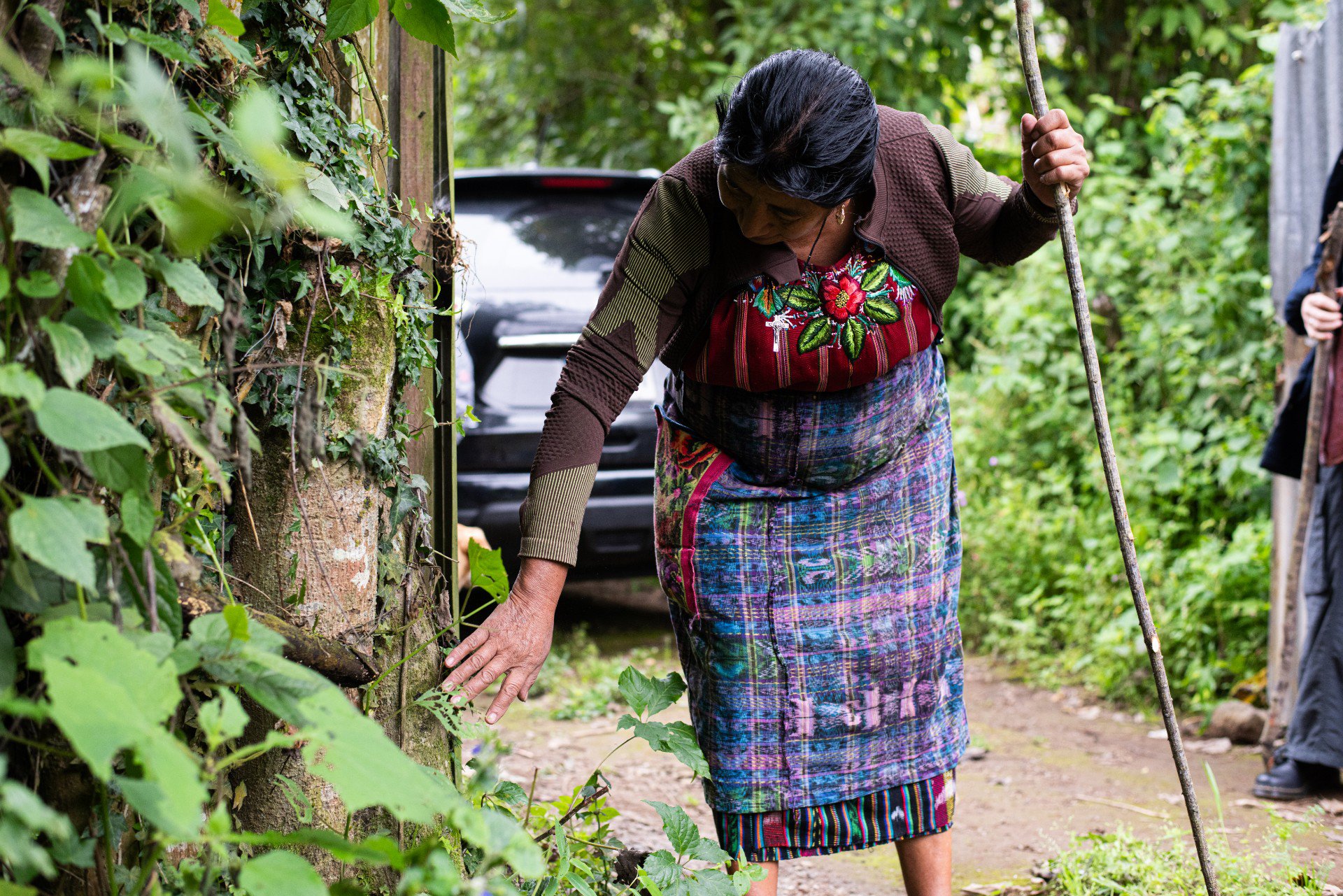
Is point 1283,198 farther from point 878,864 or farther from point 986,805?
point 878,864

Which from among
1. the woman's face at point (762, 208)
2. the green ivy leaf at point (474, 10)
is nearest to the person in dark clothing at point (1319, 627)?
the woman's face at point (762, 208)

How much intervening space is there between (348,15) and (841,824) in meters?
1.58

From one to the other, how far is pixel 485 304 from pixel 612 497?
86 centimetres

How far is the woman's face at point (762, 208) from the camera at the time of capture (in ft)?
5.70

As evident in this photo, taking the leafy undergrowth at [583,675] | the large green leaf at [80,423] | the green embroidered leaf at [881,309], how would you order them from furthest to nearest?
the leafy undergrowth at [583,675] → the green embroidered leaf at [881,309] → the large green leaf at [80,423]

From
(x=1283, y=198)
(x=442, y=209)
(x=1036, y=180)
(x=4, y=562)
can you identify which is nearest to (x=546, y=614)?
(x=442, y=209)

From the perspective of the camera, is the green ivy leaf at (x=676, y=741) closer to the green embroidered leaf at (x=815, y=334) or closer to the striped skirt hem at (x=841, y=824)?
the striped skirt hem at (x=841, y=824)

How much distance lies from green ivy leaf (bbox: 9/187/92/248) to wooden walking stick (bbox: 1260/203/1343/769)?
122 inches

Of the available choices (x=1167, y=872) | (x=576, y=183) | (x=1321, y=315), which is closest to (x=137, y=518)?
(x=1167, y=872)

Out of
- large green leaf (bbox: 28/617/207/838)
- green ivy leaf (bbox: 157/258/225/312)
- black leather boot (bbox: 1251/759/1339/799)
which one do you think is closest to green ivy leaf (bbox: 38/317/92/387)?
green ivy leaf (bbox: 157/258/225/312)

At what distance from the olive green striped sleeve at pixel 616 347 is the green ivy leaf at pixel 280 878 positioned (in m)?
0.82

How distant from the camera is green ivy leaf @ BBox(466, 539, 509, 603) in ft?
5.91

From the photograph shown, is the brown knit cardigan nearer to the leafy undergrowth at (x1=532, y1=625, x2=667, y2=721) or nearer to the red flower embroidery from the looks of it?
the red flower embroidery

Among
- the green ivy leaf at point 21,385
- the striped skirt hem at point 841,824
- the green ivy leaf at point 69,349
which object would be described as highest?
the green ivy leaf at point 69,349
